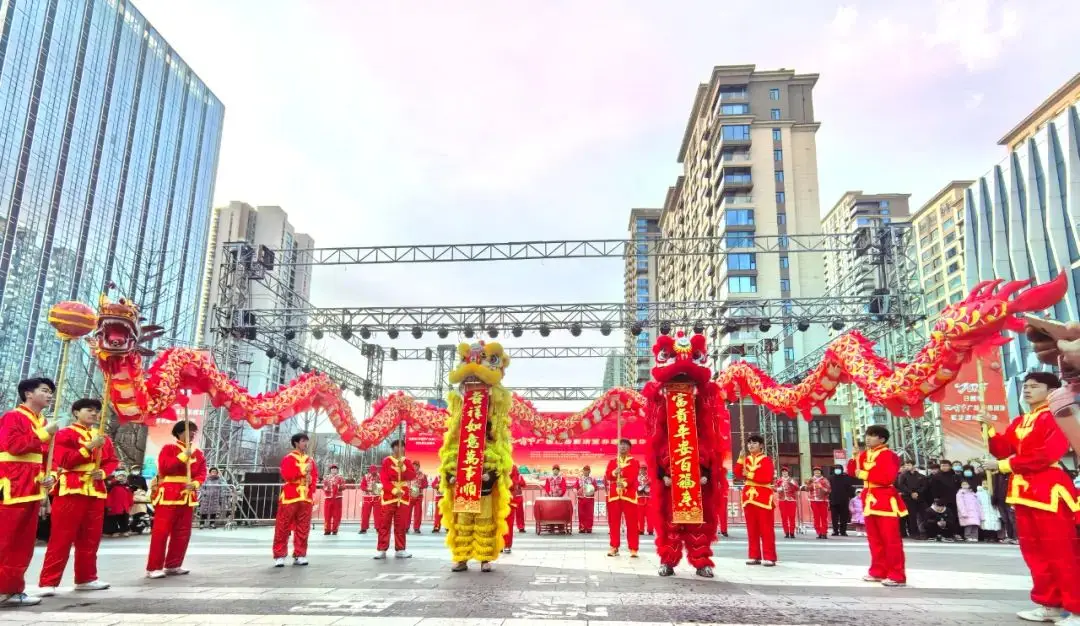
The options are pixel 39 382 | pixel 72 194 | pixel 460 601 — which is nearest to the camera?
pixel 460 601

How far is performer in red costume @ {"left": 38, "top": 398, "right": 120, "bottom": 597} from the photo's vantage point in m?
4.82

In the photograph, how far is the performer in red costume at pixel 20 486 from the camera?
14.3ft

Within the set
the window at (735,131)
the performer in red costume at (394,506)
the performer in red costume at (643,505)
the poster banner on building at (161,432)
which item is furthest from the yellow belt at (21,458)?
the window at (735,131)

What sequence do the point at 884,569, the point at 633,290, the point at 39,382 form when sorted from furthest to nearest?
1. the point at 633,290
2. the point at 884,569
3. the point at 39,382

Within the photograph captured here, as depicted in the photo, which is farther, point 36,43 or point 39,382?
point 36,43

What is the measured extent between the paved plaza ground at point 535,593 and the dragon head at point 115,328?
2.00 metres

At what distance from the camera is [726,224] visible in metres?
35.5

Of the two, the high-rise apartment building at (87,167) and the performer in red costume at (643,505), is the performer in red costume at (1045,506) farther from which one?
the high-rise apartment building at (87,167)

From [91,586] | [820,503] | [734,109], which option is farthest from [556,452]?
[734,109]

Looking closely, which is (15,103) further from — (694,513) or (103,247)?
(694,513)

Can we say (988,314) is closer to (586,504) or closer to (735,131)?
(586,504)

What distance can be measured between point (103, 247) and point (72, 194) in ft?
11.2

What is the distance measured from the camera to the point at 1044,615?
12.9 ft

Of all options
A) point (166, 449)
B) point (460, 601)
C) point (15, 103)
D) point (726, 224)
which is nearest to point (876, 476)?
point (460, 601)
